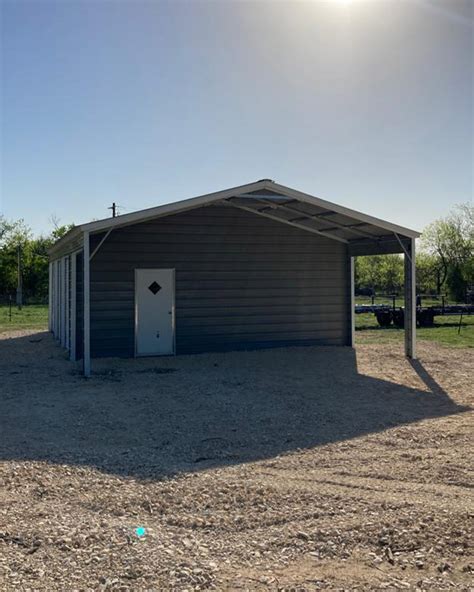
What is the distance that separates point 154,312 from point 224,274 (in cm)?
175

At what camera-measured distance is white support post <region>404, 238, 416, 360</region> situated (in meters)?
11.4

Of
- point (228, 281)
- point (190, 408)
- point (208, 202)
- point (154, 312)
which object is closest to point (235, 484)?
point (190, 408)

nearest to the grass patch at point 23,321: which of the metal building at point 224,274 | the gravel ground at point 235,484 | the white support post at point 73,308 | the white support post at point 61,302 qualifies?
the white support post at point 61,302

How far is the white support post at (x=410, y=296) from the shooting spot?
37.4 ft

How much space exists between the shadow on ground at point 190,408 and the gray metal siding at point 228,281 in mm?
841

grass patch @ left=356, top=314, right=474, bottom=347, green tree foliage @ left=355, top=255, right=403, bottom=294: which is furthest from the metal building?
green tree foliage @ left=355, top=255, right=403, bottom=294

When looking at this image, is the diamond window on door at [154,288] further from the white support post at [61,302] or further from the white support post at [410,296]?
the white support post at [410,296]

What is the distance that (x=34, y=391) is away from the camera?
8.43 m

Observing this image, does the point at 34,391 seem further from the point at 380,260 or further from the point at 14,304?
the point at 380,260

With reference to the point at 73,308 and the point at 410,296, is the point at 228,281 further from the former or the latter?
the point at 410,296

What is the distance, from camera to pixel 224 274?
12438 mm

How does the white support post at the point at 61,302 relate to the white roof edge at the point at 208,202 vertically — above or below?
below

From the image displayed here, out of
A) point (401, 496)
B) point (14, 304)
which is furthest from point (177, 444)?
point (14, 304)

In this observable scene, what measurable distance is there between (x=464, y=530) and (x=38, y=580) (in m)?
2.59
